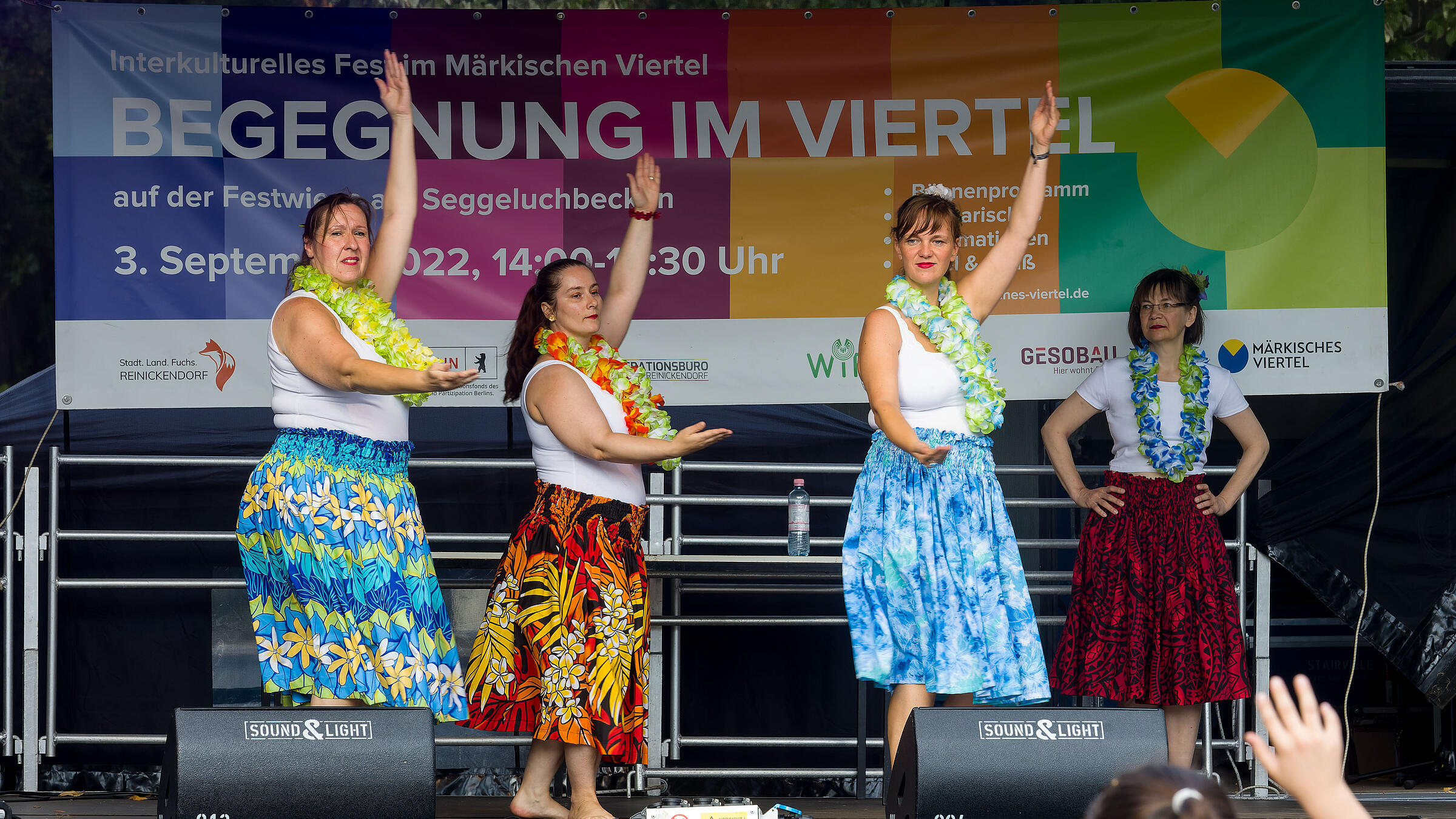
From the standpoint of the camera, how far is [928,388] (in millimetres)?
3137

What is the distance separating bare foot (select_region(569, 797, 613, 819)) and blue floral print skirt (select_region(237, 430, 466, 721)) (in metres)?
0.47

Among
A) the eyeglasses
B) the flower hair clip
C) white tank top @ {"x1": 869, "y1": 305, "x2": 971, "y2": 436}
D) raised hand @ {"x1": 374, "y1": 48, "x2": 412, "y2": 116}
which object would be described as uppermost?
raised hand @ {"x1": 374, "y1": 48, "x2": 412, "y2": 116}

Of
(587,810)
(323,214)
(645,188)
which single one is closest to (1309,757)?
(587,810)

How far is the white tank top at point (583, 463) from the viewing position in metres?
3.38

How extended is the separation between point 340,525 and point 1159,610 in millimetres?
2443

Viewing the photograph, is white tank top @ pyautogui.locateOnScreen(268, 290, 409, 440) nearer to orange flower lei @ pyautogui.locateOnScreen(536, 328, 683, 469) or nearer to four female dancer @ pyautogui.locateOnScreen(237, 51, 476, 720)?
four female dancer @ pyautogui.locateOnScreen(237, 51, 476, 720)

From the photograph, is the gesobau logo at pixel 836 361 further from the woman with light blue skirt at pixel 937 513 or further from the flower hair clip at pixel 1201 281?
the woman with light blue skirt at pixel 937 513

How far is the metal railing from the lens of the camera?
4293 mm

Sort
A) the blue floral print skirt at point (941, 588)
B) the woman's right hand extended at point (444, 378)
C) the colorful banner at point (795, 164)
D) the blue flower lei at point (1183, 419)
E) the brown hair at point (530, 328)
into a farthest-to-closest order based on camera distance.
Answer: the colorful banner at point (795, 164)
the blue flower lei at point (1183, 419)
the brown hair at point (530, 328)
the blue floral print skirt at point (941, 588)
the woman's right hand extended at point (444, 378)

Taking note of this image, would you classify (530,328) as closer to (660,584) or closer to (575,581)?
(575,581)

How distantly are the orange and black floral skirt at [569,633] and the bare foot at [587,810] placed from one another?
129 millimetres

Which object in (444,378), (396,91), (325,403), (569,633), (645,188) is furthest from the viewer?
(645,188)

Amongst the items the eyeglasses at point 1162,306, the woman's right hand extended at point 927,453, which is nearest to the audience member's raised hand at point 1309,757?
the woman's right hand extended at point 927,453

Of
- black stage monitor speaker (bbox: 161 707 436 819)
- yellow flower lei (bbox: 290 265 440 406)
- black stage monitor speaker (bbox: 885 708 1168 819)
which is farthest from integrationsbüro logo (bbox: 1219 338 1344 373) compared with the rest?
black stage monitor speaker (bbox: 161 707 436 819)
